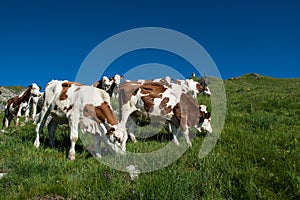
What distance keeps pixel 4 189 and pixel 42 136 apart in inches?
226

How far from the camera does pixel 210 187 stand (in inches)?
176

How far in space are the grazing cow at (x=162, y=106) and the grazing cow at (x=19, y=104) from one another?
8.92 m

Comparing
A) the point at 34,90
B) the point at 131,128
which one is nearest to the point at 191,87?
the point at 34,90

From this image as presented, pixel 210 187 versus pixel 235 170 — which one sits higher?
pixel 235 170

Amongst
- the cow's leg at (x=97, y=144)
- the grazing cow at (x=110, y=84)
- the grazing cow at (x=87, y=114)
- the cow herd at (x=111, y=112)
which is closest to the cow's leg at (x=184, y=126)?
the cow herd at (x=111, y=112)

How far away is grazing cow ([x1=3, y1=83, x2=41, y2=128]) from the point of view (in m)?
16.9

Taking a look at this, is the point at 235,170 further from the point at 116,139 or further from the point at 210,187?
the point at 116,139

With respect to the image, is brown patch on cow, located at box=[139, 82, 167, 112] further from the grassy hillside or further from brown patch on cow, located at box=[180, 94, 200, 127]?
the grassy hillside

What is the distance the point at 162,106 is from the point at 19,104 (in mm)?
11094

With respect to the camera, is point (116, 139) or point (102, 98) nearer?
point (116, 139)

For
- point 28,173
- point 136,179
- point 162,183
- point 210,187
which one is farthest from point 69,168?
point 210,187

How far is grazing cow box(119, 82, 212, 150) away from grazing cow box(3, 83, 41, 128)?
8.92m

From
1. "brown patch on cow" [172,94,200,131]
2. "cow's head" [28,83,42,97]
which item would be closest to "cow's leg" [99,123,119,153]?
"brown patch on cow" [172,94,200,131]

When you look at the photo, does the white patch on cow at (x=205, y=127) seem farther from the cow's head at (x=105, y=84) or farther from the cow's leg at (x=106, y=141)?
the cow's head at (x=105, y=84)
